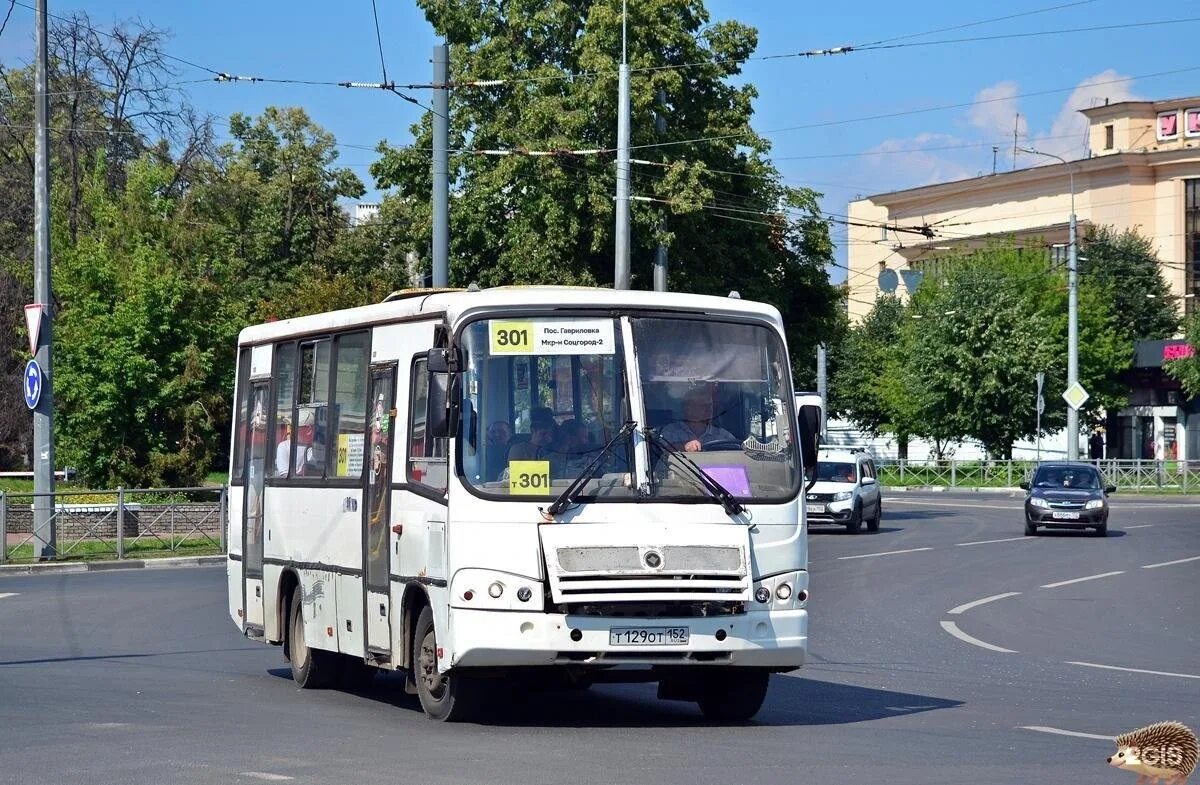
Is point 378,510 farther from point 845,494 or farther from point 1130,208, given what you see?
point 1130,208

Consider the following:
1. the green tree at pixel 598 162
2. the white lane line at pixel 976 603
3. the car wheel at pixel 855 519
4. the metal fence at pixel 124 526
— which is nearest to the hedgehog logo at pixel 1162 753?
the white lane line at pixel 976 603

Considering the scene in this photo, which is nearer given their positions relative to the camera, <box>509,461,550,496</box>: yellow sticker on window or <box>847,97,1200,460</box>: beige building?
<box>509,461,550,496</box>: yellow sticker on window

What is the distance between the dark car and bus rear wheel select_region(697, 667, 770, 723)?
2828cm

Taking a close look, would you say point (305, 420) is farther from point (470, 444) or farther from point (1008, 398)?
point (1008, 398)

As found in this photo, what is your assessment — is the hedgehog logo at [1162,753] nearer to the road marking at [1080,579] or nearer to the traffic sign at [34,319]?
the road marking at [1080,579]

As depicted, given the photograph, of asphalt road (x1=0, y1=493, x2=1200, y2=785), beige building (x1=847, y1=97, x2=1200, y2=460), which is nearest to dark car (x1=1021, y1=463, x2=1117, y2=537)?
asphalt road (x1=0, y1=493, x2=1200, y2=785)

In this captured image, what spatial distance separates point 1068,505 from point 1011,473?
1141 inches

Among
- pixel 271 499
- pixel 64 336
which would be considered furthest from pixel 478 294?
pixel 64 336

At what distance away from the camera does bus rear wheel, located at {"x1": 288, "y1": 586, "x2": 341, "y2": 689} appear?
1368cm

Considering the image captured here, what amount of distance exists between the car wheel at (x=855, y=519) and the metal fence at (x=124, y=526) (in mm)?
13836

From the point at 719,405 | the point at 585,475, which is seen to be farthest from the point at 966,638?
the point at 585,475

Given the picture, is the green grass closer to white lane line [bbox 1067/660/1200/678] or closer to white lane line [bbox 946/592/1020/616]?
white lane line [bbox 946/592/1020/616]

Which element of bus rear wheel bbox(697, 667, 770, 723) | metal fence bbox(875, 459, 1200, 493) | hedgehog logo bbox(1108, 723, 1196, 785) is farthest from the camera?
metal fence bbox(875, 459, 1200, 493)

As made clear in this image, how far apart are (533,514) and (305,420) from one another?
149 inches
